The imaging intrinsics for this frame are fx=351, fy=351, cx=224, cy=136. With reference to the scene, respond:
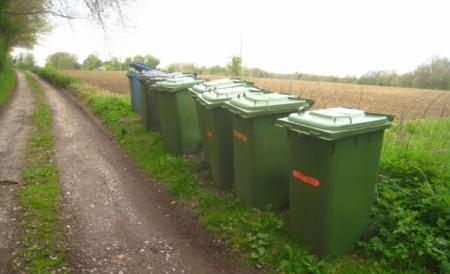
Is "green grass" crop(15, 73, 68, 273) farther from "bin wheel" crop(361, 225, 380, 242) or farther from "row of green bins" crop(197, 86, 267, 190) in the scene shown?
"bin wheel" crop(361, 225, 380, 242)

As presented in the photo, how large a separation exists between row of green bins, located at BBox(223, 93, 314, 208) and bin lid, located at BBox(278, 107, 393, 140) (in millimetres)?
523

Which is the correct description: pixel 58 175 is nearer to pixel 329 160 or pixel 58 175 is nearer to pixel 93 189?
pixel 93 189

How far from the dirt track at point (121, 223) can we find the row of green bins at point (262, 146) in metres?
0.79

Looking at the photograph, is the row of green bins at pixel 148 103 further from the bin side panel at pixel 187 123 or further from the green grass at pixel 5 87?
the green grass at pixel 5 87

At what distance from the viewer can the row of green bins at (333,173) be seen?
9.20 ft

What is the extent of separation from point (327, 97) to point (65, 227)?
20.2ft

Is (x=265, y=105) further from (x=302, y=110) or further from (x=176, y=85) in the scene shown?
(x=176, y=85)

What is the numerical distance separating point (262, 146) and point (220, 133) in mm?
946

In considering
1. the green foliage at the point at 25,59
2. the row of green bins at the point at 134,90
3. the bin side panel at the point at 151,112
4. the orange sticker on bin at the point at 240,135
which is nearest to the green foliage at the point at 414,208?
the orange sticker on bin at the point at 240,135

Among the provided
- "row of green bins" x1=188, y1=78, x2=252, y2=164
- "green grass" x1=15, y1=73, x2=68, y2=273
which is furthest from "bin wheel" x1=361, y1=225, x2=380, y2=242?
"green grass" x1=15, y1=73, x2=68, y2=273

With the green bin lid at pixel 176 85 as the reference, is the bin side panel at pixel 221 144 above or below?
below

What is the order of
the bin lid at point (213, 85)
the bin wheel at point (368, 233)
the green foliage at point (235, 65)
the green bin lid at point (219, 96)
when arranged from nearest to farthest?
the bin wheel at point (368, 233)
the green bin lid at point (219, 96)
the bin lid at point (213, 85)
the green foliage at point (235, 65)

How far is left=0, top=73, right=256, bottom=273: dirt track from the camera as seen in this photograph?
3393 mm

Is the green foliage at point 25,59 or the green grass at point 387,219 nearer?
the green grass at point 387,219
